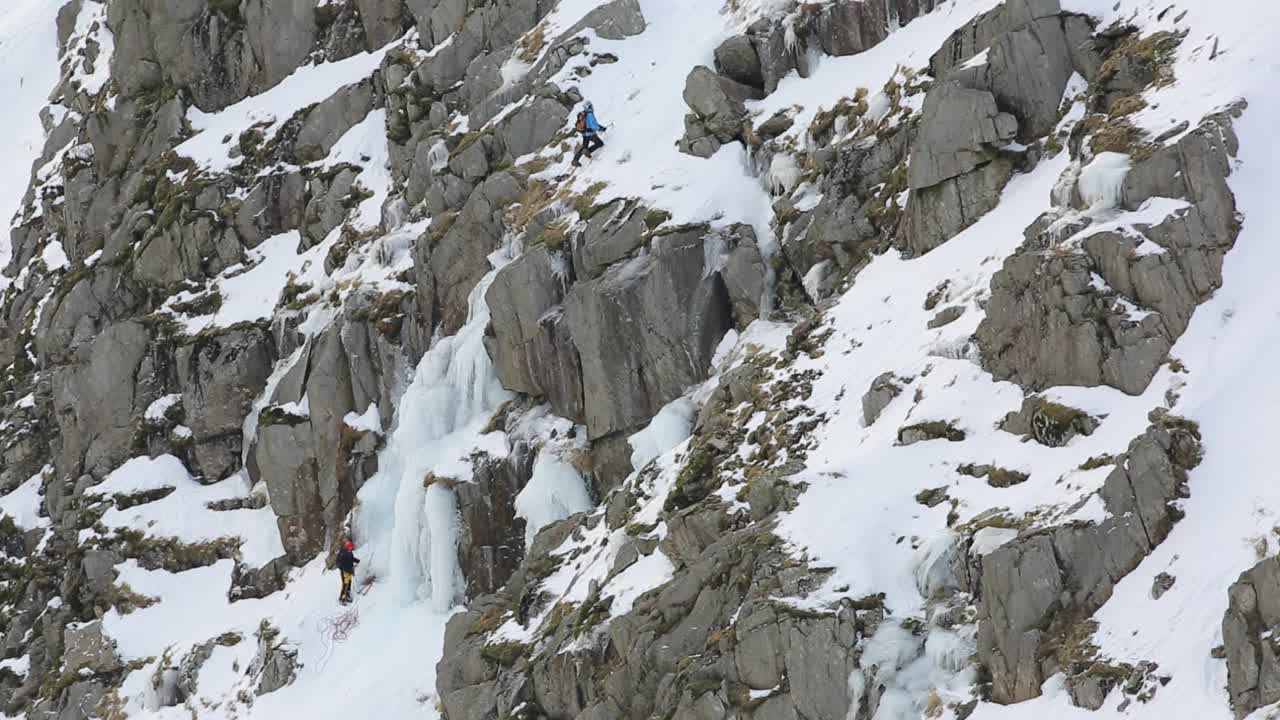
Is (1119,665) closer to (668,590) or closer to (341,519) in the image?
(668,590)

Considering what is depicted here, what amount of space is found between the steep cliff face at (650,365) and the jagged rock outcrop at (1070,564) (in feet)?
0.15

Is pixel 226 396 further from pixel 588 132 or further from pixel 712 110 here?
pixel 712 110

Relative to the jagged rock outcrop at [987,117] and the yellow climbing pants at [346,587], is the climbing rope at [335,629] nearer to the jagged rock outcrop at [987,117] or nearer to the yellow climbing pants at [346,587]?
the yellow climbing pants at [346,587]

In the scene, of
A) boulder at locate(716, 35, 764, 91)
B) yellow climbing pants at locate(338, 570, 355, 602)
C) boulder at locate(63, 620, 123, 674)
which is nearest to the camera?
yellow climbing pants at locate(338, 570, 355, 602)

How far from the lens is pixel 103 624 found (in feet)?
119

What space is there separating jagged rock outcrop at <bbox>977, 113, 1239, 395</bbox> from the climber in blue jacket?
15152mm

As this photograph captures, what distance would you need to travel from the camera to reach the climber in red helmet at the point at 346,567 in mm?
30775

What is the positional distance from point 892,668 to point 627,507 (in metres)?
8.36

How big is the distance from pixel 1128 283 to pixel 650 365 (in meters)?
Result: 11.1

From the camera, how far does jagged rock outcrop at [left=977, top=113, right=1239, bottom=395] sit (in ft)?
58.5

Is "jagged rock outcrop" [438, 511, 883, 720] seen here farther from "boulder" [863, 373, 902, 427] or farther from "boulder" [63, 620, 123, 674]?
"boulder" [63, 620, 123, 674]

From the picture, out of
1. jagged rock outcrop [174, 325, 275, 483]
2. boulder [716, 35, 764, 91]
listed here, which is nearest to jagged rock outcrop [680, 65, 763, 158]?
boulder [716, 35, 764, 91]

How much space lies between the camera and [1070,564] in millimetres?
15695

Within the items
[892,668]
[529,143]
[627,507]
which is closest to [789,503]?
[892,668]
